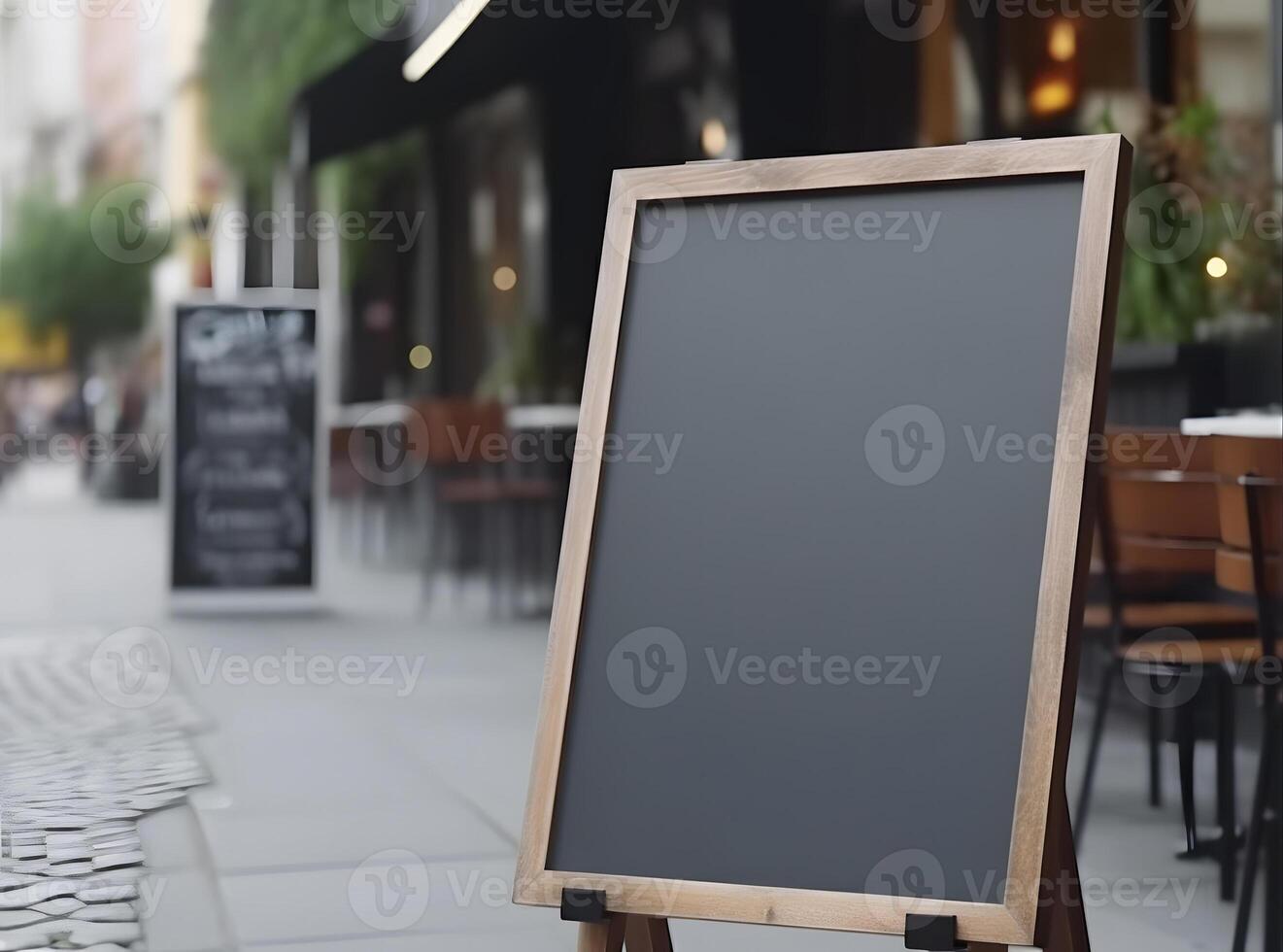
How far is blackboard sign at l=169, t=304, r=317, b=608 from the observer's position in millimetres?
9055

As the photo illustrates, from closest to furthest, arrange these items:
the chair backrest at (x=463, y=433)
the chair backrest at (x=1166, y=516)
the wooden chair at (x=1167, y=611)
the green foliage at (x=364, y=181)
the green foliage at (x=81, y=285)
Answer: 1. the wooden chair at (x=1167, y=611)
2. the chair backrest at (x=1166, y=516)
3. the chair backrest at (x=463, y=433)
4. the green foliage at (x=364, y=181)
5. the green foliage at (x=81, y=285)

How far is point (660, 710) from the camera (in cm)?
230

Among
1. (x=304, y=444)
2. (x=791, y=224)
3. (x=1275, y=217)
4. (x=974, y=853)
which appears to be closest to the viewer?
(x=974, y=853)

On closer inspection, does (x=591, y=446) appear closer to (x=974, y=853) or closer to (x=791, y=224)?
(x=791, y=224)

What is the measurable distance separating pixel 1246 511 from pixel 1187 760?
784 millimetres

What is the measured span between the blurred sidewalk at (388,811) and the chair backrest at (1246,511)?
2.53ft

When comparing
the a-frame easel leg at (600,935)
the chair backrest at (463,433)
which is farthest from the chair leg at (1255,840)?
the chair backrest at (463,433)

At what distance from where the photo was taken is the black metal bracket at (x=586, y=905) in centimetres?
219

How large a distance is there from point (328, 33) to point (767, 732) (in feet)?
42.4

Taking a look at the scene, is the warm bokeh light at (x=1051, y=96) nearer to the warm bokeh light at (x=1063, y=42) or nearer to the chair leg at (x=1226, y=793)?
the warm bokeh light at (x=1063, y=42)

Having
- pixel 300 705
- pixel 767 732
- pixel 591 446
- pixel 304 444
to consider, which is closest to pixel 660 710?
pixel 767 732

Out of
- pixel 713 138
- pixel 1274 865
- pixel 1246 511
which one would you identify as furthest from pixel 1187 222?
pixel 1274 865

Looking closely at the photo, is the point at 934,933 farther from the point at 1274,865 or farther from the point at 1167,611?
the point at 1167,611

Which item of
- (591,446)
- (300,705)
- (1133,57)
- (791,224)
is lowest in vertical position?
(300,705)
